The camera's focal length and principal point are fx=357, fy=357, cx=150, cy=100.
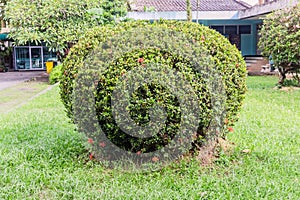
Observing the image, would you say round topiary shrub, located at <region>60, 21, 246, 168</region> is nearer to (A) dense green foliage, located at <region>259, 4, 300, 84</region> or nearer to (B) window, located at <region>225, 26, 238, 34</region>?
(A) dense green foliage, located at <region>259, 4, 300, 84</region>

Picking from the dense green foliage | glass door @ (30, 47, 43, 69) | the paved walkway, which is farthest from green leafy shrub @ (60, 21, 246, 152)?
glass door @ (30, 47, 43, 69)

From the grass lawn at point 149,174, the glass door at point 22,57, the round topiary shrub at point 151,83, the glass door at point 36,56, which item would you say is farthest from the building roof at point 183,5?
the round topiary shrub at point 151,83

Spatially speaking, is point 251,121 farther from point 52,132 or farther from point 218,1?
point 218,1

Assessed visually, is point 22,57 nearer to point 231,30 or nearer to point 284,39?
point 231,30

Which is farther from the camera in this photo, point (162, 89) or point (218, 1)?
point (218, 1)

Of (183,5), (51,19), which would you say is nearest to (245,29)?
(183,5)

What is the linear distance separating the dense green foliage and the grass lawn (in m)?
4.69

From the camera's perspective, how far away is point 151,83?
10.9 feet

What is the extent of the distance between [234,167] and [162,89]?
115 cm

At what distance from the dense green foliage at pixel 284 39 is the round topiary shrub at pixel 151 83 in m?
6.23

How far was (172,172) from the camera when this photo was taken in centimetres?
355

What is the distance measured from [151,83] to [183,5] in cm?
1668

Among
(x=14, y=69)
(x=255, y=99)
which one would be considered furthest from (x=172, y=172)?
(x=14, y=69)

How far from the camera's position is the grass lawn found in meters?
3.12
